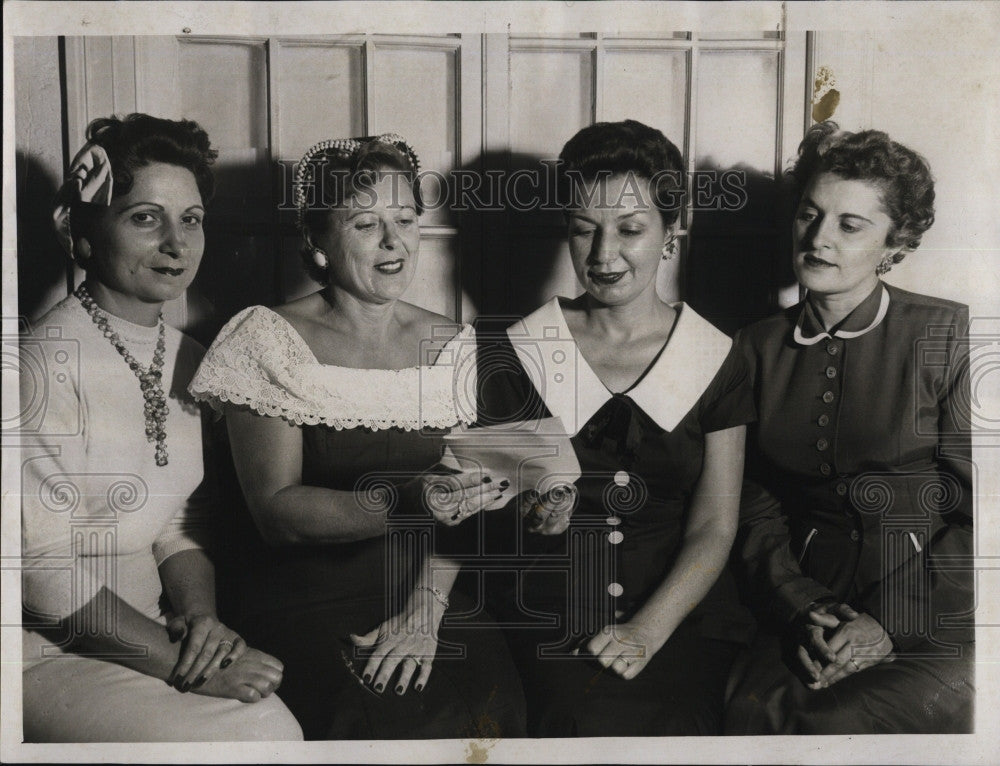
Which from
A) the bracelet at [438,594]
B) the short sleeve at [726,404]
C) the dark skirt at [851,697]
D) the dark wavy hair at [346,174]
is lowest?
the dark skirt at [851,697]

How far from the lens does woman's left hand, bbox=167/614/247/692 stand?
4.57 ft

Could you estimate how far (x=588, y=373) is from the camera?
1397 mm

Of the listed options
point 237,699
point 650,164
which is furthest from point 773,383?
point 237,699

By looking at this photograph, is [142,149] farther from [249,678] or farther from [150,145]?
[249,678]

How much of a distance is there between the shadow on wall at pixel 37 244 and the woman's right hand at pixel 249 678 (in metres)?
0.65

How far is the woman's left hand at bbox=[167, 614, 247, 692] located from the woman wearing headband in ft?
0.15

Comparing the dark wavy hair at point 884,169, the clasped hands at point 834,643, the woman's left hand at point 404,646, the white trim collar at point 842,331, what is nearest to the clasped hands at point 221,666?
the woman's left hand at point 404,646

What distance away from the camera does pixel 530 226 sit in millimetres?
1414

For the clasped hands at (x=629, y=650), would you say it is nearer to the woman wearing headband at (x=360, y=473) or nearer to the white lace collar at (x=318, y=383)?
the woman wearing headband at (x=360, y=473)

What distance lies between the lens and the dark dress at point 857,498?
1.40 meters

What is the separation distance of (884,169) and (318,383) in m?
0.96

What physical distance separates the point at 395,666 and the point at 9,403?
757 mm

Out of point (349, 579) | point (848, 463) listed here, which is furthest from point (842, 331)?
point (349, 579)

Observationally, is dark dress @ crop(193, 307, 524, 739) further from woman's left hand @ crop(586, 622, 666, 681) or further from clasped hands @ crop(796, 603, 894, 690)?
clasped hands @ crop(796, 603, 894, 690)
